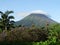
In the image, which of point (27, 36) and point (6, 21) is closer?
point (27, 36)

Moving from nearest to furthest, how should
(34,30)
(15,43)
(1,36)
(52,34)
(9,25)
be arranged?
(15,43) → (1,36) → (34,30) → (52,34) → (9,25)

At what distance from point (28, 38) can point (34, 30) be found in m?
2.18

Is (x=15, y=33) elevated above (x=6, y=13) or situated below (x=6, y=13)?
below

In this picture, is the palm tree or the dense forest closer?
the dense forest

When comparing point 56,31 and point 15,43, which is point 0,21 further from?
point 15,43

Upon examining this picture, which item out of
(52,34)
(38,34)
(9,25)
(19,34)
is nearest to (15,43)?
(19,34)

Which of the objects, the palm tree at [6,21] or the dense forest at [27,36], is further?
the palm tree at [6,21]

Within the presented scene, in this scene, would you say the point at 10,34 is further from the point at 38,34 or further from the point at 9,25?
the point at 9,25

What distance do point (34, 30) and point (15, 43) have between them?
644 cm

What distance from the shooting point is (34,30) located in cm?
3253

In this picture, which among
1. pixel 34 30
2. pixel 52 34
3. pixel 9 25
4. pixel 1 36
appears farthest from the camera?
pixel 9 25

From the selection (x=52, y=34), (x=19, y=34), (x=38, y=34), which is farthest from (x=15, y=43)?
(x=52, y=34)

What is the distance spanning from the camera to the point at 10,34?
1203 inches

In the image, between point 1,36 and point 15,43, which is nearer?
point 15,43
